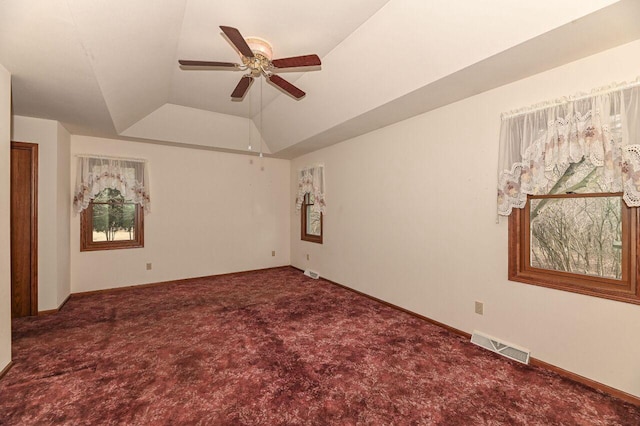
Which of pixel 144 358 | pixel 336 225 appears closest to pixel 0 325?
pixel 144 358

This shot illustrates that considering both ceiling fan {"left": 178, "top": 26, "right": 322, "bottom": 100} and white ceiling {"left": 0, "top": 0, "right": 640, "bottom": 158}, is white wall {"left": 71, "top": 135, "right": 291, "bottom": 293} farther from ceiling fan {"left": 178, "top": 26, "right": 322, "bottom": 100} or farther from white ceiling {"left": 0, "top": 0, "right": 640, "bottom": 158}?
ceiling fan {"left": 178, "top": 26, "right": 322, "bottom": 100}

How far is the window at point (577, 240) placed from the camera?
75.5 inches

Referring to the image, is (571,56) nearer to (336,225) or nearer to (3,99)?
(336,225)

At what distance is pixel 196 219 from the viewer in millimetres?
4973

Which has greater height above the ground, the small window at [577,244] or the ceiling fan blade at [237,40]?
the ceiling fan blade at [237,40]

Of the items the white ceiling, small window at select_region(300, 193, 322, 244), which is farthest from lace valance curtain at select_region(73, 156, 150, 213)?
small window at select_region(300, 193, 322, 244)

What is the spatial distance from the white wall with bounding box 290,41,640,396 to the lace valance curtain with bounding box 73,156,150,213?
10.7 ft

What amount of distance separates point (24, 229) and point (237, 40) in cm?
353

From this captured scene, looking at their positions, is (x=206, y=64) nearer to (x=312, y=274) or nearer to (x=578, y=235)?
Answer: (x=578, y=235)

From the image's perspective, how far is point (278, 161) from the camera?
5.88m

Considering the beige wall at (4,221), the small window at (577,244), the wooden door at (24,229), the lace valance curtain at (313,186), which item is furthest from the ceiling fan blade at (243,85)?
the small window at (577,244)

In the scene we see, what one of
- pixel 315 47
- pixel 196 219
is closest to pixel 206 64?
pixel 315 47

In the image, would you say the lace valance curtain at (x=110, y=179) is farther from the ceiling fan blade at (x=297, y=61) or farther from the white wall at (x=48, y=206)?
the ceiling fan blade at (x=297, y=61)

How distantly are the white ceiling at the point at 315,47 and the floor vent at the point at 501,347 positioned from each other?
2383 mm
